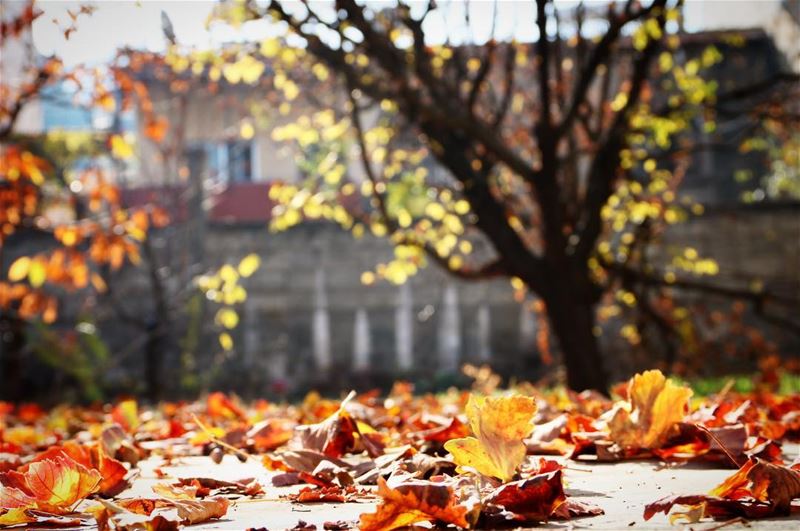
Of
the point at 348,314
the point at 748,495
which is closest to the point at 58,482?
the point at 748,495

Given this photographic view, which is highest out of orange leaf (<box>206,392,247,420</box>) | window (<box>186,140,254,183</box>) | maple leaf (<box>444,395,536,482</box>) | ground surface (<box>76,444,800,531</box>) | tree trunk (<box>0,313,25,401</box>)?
window (<box>186,140,254,183</box>)

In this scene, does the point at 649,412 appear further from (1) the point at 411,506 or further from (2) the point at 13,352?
(2) the point at 13,352

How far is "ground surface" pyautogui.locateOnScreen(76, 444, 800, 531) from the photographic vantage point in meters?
1.31

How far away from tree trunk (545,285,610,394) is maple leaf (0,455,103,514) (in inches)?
180

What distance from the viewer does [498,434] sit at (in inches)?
58.5

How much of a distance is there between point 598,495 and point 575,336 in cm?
444

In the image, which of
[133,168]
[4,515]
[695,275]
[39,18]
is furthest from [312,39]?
[133,168]

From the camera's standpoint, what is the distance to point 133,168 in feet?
57.4

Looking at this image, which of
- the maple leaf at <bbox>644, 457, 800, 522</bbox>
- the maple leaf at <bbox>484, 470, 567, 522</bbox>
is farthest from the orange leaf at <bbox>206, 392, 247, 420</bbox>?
the maple leaf at <bbox>644, 457, 800, 522</bbox>

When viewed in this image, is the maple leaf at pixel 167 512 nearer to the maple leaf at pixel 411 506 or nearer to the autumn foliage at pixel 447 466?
the autumn foliage at pixel 447 466

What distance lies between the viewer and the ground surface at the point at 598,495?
4.30ft

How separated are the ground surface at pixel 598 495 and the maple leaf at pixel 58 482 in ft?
0.72

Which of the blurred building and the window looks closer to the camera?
the blurred building

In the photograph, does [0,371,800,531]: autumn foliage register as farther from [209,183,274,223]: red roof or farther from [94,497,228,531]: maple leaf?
[209,183,274,223]: red roof
